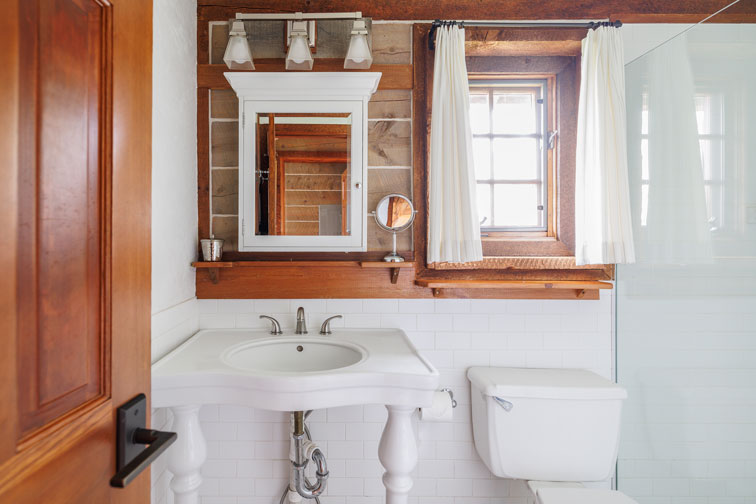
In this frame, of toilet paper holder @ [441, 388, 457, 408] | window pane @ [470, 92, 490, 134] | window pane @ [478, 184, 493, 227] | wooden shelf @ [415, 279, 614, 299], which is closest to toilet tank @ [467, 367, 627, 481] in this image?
toilet paper holder @ [441, 388, 457, 408]

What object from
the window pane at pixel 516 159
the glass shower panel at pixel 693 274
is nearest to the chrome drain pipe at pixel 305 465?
the glass shower panel at pixel 693 274

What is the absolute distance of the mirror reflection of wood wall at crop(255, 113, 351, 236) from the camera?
1562 millimetres

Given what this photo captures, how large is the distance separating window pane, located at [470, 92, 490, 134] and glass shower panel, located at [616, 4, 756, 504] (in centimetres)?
55

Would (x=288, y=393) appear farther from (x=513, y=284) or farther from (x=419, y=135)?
(x=419, y=135)

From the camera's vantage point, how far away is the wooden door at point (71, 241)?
15.7 inches

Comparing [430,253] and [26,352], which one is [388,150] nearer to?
[430,253]

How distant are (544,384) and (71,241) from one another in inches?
58.3

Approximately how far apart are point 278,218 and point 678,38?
151 cm

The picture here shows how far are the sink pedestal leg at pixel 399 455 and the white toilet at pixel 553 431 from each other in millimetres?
409

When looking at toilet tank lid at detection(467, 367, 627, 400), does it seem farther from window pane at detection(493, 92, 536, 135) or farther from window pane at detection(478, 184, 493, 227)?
window pane at detection(493, 92, 536, 135)

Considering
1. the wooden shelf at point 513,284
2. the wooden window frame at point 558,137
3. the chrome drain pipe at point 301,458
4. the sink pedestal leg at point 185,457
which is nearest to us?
the sink pedestal leg at point 185,457

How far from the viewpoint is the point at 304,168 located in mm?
1570

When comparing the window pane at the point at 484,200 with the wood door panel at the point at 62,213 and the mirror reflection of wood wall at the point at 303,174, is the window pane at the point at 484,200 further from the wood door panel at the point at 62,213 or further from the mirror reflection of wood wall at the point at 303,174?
the wood door panel at the point at 62,213

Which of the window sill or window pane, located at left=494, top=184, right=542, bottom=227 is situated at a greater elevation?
window pane, located at left=494, top=184, right=542, bottom=227
